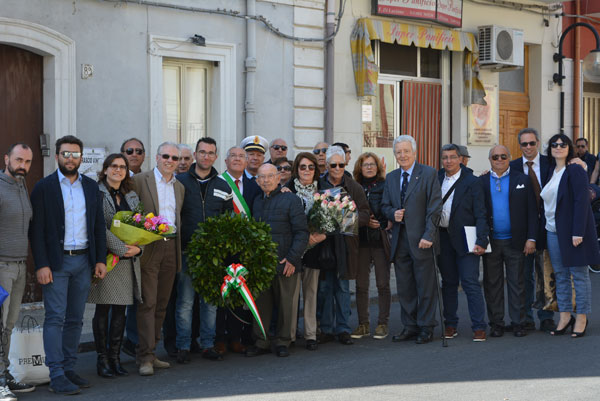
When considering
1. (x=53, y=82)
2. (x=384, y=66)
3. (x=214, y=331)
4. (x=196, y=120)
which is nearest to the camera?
(x=214, y=331)

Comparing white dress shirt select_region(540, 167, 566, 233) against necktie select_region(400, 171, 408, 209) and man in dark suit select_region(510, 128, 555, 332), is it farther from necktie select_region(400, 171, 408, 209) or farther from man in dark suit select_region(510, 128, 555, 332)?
necktie select_region(400, 171, 408, 209)

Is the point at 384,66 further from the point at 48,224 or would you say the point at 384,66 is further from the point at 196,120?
the point at 48,224

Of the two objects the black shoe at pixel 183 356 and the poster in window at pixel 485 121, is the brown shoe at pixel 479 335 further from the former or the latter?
the poster in window at pixel 485 121

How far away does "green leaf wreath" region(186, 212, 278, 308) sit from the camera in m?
8.48

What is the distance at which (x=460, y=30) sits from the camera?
685 inches

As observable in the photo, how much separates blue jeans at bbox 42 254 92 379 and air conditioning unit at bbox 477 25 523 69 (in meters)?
11.6

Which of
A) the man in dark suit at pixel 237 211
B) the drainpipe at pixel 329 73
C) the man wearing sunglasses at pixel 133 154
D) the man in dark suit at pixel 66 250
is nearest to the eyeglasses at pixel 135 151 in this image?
the man wearing sunglasses at pixel 133 154

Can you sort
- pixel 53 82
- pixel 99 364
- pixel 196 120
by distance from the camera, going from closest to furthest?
pixel 99 364
pixel 53 82
pixel 196 120

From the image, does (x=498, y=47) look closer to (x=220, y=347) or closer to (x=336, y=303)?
(x=336, y=303)

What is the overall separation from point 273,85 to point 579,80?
848cm

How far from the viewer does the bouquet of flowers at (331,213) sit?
Result: 30.0 feet

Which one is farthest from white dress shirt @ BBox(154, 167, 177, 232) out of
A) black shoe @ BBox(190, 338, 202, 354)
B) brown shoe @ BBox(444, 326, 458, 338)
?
brown shoe @ BBox(444, 326, 458, 338)

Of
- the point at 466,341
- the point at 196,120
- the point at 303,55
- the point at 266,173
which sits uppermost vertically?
the point at 303,55

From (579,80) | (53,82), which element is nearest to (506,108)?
(579,80)
